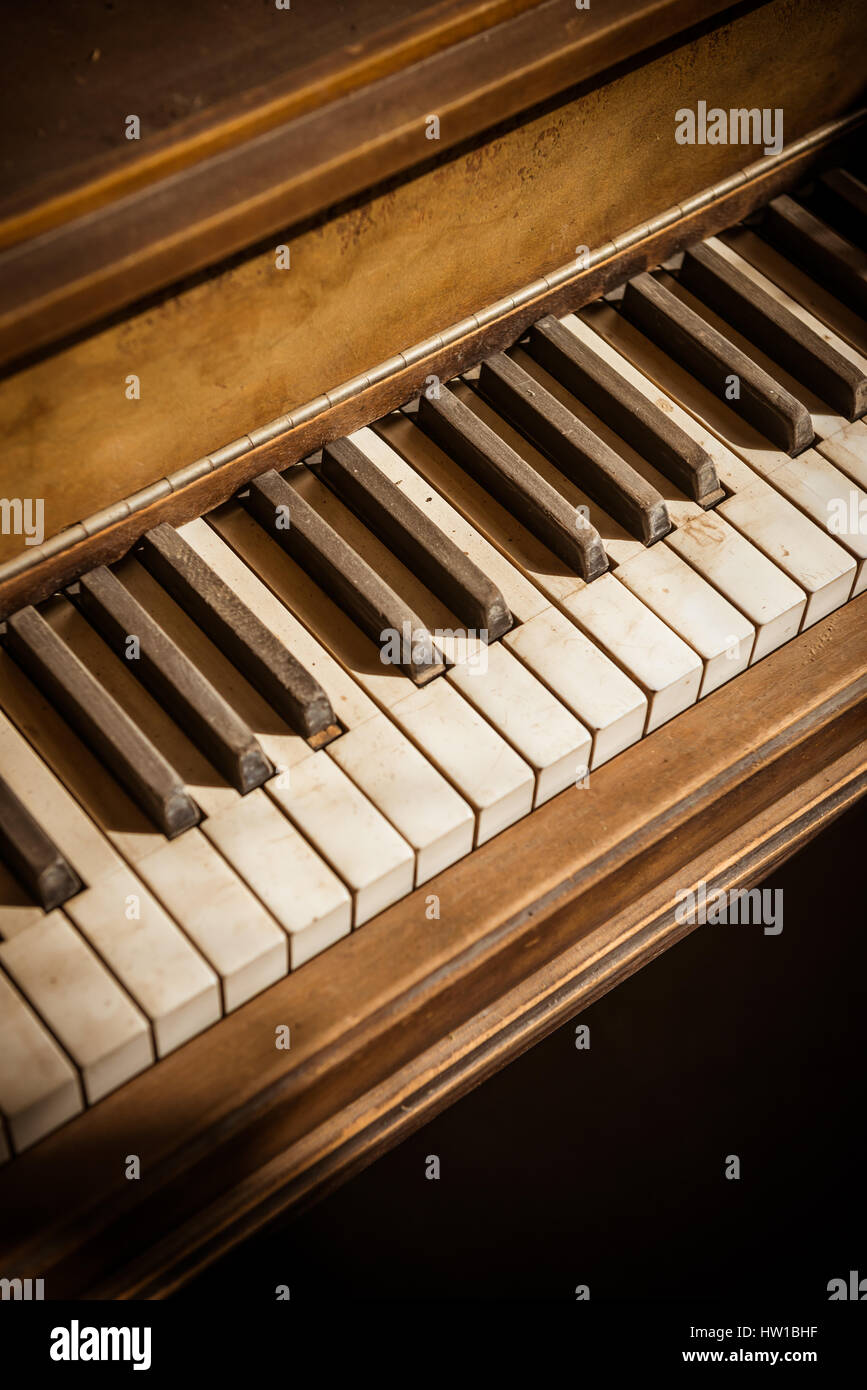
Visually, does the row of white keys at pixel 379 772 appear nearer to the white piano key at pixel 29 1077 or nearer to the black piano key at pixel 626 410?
the white piano key at pixel 29 1077

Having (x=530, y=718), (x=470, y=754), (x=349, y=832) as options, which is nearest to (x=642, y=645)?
(x=530, y=718)

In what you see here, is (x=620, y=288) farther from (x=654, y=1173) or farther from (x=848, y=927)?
(x=654, y=1173)

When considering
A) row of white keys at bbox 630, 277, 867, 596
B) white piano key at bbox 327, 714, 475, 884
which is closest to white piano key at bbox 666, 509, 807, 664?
row of white keys at bbox 630, 277, 867, 596

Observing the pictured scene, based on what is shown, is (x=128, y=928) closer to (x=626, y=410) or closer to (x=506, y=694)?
(x=506, y=694)

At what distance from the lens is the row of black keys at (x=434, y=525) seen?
2.11 meters

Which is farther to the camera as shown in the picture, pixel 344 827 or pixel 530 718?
pixel 530 718

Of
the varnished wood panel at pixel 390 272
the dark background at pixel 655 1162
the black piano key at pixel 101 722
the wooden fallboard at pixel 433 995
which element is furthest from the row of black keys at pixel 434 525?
the dark background at pixel 655 1162

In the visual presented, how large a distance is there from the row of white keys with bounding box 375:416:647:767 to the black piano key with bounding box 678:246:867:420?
65 cm

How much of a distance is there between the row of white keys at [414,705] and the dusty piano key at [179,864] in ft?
0.87

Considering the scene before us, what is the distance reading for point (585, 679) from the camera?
228cm

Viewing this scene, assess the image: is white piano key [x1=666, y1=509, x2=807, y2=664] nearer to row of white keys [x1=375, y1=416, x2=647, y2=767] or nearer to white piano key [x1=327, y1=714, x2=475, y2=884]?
row of white keys [x1=375, y1=416, x2=647, y2=767]

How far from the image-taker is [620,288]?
278 cm

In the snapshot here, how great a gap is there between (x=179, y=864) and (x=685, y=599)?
922 mm
